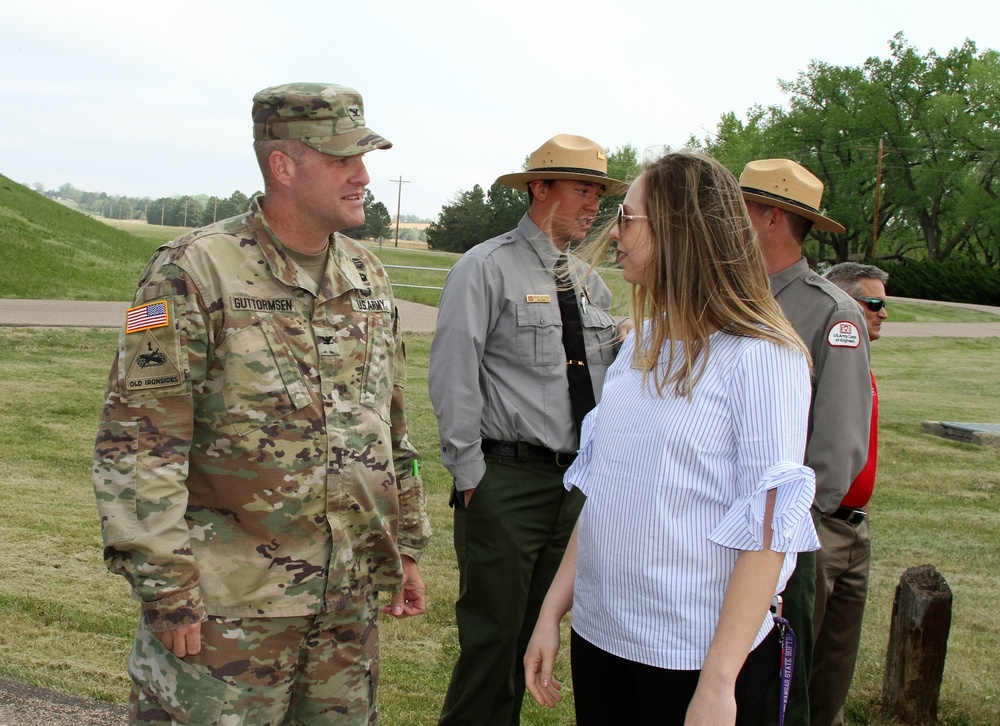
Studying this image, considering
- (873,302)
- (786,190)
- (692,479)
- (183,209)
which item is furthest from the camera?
(183,209)

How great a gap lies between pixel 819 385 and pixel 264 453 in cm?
172

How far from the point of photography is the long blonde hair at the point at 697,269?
6.50ft

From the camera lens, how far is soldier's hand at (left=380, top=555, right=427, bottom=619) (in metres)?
2.84

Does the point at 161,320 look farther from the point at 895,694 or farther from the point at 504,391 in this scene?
the point at 895,694

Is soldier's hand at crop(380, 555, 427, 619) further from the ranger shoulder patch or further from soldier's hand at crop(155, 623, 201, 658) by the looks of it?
the ranger shoulder patch

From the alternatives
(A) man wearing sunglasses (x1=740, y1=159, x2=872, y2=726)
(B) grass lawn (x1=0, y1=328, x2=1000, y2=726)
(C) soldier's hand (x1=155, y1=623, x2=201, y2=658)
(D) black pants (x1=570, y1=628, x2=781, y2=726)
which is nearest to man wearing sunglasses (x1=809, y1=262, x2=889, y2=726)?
(A) man wearing sunglasses (x1=740, y1=159, x2=872, y2=726)

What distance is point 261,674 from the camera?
2408 mm

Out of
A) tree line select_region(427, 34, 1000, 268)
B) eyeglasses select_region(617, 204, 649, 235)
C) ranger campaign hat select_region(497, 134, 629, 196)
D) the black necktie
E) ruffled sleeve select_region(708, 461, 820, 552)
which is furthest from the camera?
tree line select_region(427, 34, 1000, 268)

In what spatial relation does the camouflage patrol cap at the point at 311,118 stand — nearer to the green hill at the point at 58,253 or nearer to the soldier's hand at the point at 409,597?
the soldier's hand at the point at 409,597

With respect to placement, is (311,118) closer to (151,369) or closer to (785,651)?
(151,369)

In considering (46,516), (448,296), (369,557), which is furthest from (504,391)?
(46,516)

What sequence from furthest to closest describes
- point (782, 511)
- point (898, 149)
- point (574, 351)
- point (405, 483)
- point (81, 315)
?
point (898, 149) → point (81, 315) → point (574, 351) → point (405, 483) → point (782, 511)

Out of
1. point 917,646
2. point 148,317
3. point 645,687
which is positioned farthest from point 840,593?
point 148,317

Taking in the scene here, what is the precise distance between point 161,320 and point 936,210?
219 ft
